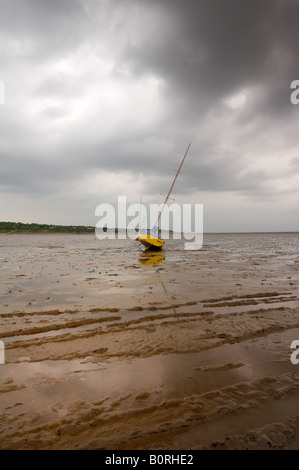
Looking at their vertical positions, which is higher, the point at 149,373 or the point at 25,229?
the point at 25,229

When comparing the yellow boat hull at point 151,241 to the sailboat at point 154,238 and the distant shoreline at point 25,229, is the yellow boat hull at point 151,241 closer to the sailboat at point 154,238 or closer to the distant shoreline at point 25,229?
the sailboat at point 154,238

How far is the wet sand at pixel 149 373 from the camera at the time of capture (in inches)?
120

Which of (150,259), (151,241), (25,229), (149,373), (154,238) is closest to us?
(149,373)

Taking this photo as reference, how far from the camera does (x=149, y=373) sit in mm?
4449

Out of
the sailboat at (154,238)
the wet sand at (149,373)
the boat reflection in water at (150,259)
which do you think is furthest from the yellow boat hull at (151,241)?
the wet sand at (149,373)

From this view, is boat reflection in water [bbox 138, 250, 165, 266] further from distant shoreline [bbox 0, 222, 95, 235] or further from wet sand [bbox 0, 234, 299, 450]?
distant shoreline [bbox 0, 222, 95, 235]

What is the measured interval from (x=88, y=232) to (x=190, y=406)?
135 metres

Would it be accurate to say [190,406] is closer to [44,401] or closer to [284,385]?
[284,385]

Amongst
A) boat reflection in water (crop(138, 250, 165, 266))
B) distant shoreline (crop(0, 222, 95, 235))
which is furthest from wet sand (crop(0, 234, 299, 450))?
distant shoreline (crop(0, 222, 95, 235))

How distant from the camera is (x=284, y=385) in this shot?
4.03 metres

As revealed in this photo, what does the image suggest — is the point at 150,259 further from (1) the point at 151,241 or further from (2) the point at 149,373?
(2) the point at 149,373

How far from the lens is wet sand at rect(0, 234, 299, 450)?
9.98 ft

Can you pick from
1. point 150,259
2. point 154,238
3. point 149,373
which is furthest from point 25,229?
point 149,373
